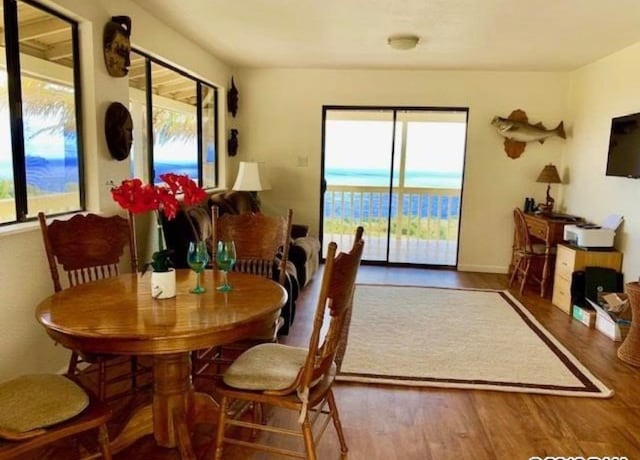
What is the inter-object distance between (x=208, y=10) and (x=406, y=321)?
9.29ft

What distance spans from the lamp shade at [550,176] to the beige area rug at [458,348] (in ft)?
4.92

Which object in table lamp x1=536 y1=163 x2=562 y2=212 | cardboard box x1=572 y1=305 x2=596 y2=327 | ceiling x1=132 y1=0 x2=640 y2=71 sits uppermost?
ceiling x1=132 y1=0 x2=640 y2=71

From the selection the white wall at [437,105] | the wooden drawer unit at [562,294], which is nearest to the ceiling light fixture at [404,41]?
the white wall at [437,105]

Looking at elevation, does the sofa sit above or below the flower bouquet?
below

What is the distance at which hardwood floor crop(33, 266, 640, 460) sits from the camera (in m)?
2.11

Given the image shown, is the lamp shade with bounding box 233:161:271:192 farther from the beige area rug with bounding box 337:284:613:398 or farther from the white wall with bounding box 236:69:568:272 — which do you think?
the beige area rug with bounding box 337:284:613:398

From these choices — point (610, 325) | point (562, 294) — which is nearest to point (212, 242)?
point (610, 325)

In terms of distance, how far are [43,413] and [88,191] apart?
1.83m

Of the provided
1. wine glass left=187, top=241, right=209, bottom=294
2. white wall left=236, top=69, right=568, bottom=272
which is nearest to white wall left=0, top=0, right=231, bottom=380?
wine glass left=187, top=241, right=209, bottom=294

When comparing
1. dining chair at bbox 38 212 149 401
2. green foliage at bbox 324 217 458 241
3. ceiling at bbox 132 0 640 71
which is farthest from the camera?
green foliage at bbox 324 217 458 241

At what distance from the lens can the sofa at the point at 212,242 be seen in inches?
137

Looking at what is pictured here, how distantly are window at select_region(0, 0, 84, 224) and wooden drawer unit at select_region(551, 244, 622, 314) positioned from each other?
155 inches

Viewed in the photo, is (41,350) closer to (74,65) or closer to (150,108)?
(74,65)

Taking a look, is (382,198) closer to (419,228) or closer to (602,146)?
(419,228)
